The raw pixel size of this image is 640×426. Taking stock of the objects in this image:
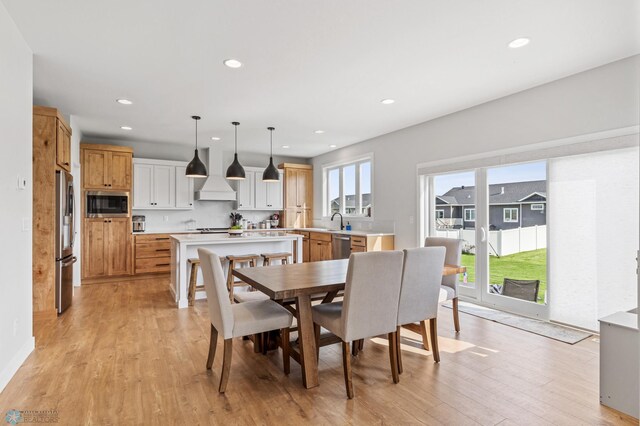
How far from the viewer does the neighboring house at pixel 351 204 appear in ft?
21.7

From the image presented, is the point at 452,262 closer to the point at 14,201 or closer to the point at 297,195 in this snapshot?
the point at 14,201

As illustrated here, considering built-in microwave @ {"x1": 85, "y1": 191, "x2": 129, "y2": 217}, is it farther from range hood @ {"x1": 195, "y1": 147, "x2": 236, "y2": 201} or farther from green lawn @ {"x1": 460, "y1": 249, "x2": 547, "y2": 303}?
green lawn @ {"x1": 460, "y1": 249, "x2": 547, "y2": 303}

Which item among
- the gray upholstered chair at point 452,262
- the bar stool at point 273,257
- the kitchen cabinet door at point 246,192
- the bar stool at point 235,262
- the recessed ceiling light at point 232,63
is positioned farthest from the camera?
the kitchen cabinet door at point 246,192

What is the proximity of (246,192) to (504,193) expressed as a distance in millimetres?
5216

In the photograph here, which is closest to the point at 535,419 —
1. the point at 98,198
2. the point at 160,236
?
the point at 160,236

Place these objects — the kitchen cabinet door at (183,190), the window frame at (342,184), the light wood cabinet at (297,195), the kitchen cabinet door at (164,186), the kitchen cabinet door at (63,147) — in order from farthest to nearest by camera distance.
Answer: the light wood cabinet at (297,195) < the kitchen cabinet door at (183,190) < the kitchen cabinet door at (164,186) < the window frame at (342,184) < the kitchen cabinet door at (63,147)

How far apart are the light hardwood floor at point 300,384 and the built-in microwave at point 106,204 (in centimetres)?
292

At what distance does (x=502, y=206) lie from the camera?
4.22 meters

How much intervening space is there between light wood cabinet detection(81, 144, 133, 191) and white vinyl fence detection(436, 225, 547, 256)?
5828mm

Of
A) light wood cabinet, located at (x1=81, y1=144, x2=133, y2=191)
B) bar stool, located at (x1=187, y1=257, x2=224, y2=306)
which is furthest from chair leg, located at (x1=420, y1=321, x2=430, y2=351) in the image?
light wood cabinet, located at (x1=81, y1=144, x2=133, y2=191)

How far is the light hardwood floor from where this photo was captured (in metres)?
2.03

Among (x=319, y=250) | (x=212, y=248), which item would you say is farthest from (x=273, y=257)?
(x=319, y=250)

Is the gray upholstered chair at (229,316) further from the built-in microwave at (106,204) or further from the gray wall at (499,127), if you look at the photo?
the built-in microwave at (106,204)

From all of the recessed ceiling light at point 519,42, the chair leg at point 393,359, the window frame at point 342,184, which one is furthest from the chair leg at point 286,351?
the window frame at point 342,184
